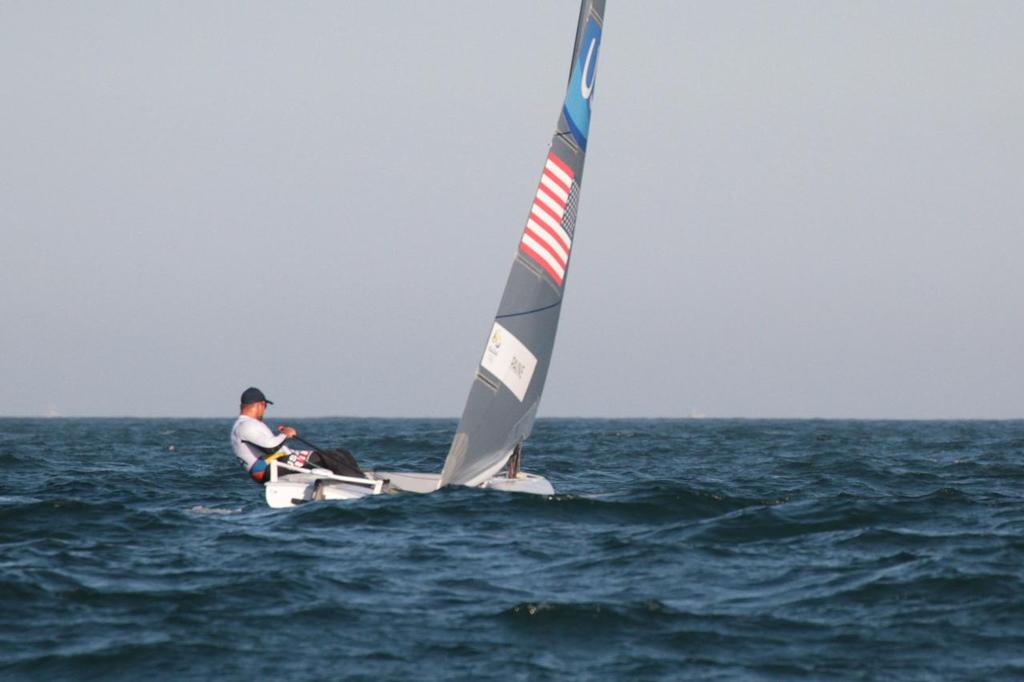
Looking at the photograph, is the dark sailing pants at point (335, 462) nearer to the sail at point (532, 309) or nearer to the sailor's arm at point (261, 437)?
the sailor's arm at point (261, 437)

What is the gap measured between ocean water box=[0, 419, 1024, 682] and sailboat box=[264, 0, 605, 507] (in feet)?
1.61

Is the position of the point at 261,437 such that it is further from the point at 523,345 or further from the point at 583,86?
the point at 583,86

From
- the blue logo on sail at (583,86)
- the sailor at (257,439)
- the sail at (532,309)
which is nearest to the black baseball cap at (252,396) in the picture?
the sailor at (257,439)

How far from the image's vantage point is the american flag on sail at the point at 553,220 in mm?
17953

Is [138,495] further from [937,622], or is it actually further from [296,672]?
[937,622]

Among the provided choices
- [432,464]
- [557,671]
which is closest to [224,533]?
[557,671]

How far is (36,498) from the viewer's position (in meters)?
20.0

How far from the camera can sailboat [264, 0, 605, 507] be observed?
1764 centimetres

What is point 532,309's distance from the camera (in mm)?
18109

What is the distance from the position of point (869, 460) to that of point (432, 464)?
1093 cm

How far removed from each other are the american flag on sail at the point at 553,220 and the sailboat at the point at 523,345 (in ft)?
0.04

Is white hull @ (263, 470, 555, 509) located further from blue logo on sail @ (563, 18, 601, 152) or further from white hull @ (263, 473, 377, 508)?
blue logo on sail @ (563, 18, 601, 152)

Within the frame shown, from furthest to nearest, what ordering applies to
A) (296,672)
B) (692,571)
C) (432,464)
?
(432,464)
(692,571)
(296,672)

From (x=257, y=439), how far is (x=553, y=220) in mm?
4897
